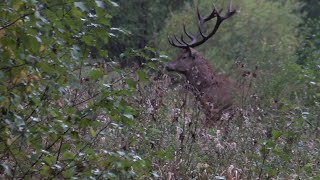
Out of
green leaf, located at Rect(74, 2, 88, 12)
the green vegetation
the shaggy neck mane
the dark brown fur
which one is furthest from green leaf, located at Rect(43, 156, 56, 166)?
the shaggy neck mane

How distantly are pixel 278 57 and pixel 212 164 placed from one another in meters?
10.6

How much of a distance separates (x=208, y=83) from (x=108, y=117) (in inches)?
290

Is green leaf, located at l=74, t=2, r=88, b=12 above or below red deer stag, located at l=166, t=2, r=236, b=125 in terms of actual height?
above

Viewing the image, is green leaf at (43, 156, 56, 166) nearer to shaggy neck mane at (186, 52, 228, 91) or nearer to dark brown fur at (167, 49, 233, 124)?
dark brown fur at (167, 49, 233, 124)

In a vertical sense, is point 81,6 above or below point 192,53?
above

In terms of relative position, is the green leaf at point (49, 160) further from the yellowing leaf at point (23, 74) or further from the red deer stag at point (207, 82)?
the red deer stag at point (207, 82)

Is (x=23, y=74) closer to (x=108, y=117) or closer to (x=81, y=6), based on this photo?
(x=81, y=6)

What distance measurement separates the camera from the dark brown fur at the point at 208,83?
10499 mm

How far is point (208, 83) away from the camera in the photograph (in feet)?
42.3

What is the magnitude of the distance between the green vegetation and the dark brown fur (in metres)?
0.50

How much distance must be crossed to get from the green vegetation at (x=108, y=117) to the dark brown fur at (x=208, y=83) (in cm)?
50

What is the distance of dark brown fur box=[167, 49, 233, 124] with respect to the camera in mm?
10499

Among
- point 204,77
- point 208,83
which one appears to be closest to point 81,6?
point 208,83

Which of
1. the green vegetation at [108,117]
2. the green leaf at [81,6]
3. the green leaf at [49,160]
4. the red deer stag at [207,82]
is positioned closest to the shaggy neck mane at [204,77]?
the red deer stag at [207,82]
